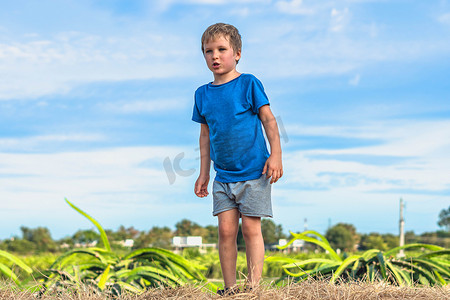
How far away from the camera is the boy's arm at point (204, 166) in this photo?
307 cm

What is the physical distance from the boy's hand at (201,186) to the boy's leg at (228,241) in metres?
0.25

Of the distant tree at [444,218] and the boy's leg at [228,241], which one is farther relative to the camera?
the distant tree at [444,218]

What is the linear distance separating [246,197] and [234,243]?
0.32m

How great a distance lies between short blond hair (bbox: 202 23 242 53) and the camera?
111 inches

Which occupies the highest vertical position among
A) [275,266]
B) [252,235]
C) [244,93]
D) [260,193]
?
[244,93]

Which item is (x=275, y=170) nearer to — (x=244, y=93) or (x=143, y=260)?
(x=244, y=93)

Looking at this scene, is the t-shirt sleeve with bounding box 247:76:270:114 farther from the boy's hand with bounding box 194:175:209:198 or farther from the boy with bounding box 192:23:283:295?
the boy's hand with bounding box 194:175:209:198

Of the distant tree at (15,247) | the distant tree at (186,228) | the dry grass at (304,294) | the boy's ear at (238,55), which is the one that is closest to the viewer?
the dry grass at (304,294)

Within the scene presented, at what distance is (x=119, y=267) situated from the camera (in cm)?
433

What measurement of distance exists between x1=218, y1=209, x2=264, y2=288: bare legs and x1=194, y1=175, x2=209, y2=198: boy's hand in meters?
0.26

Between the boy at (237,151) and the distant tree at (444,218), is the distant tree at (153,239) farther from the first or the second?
the distant tree at (444,218)

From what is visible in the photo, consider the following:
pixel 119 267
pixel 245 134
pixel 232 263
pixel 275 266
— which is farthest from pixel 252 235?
pixel 275 266

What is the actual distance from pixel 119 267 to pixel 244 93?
7.51 ft

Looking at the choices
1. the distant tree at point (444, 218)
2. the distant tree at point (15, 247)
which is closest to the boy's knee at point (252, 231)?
the distant tree at point (15, 247)
